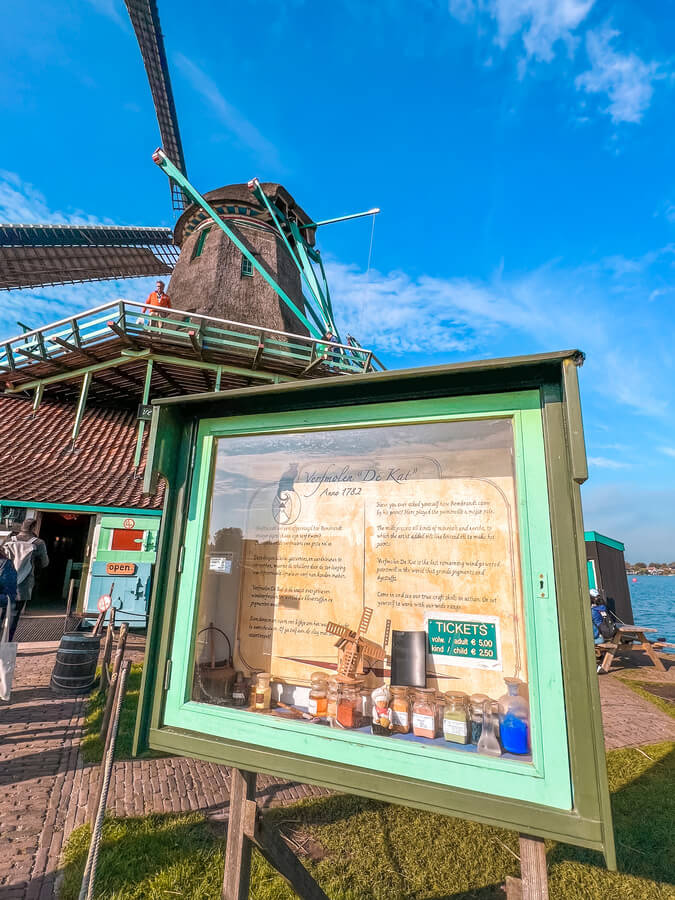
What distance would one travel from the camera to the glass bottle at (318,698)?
7.88 feet

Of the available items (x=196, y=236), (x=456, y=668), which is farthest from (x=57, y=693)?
(x=196, y=236)

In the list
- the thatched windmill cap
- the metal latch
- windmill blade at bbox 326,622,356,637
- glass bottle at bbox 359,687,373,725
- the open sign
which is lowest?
glass bottle at bbox 359,687,373,725

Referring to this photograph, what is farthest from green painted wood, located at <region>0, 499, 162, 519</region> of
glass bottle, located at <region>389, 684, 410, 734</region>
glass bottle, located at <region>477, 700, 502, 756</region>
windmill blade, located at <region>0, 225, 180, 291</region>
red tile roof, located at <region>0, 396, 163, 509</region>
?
windmill blade, located at <region>0, 225, 180, 291</region>

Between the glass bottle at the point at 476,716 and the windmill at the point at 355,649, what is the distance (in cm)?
56

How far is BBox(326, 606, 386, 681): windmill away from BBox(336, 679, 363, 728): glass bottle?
60 mm

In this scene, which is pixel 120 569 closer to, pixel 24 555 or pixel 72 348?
pixel 24 555

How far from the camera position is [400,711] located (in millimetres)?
2301

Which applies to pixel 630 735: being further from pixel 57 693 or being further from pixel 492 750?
pixel 57 693

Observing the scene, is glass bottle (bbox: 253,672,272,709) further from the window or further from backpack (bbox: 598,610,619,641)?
the window

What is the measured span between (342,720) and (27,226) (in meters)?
27.6

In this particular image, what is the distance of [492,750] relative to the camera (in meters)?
1.92

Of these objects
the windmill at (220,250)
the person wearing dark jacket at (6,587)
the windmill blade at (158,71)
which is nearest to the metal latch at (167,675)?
the person wearing dark jacket at (6,587)

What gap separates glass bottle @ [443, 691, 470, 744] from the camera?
205cm

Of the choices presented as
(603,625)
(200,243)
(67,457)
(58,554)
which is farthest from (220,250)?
(603,625)
